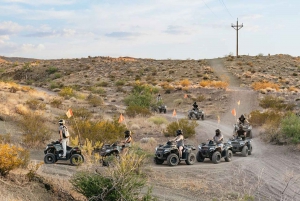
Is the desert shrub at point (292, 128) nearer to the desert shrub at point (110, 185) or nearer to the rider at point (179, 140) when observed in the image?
the rider at point (179, 140)

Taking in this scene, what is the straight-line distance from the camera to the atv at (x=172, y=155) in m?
17.5

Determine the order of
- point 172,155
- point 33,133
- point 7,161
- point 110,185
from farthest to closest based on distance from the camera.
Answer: point 33,133
point 172,155
point 7,161
point 110,185

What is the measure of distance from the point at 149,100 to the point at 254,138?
738 inches

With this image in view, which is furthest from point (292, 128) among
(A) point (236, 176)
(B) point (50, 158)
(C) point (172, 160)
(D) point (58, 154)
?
(B) point (50, 158)

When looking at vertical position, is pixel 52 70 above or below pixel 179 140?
above

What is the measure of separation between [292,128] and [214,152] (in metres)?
7.12

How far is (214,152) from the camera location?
1844cm

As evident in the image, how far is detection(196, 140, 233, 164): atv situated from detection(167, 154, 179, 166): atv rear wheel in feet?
5.37

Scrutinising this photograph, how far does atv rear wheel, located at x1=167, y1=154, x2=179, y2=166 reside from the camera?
17438 mm

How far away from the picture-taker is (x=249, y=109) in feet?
148

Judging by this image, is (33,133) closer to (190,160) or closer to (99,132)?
(99,132)

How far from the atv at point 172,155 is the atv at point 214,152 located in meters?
0.82

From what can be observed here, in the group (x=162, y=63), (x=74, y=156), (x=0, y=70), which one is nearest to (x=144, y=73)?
(x=162, y=63)

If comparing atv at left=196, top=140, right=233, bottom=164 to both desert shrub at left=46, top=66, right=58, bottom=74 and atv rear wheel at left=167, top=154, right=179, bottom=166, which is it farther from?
desert shrub at left=46, top=66, right=58, bottom=74
